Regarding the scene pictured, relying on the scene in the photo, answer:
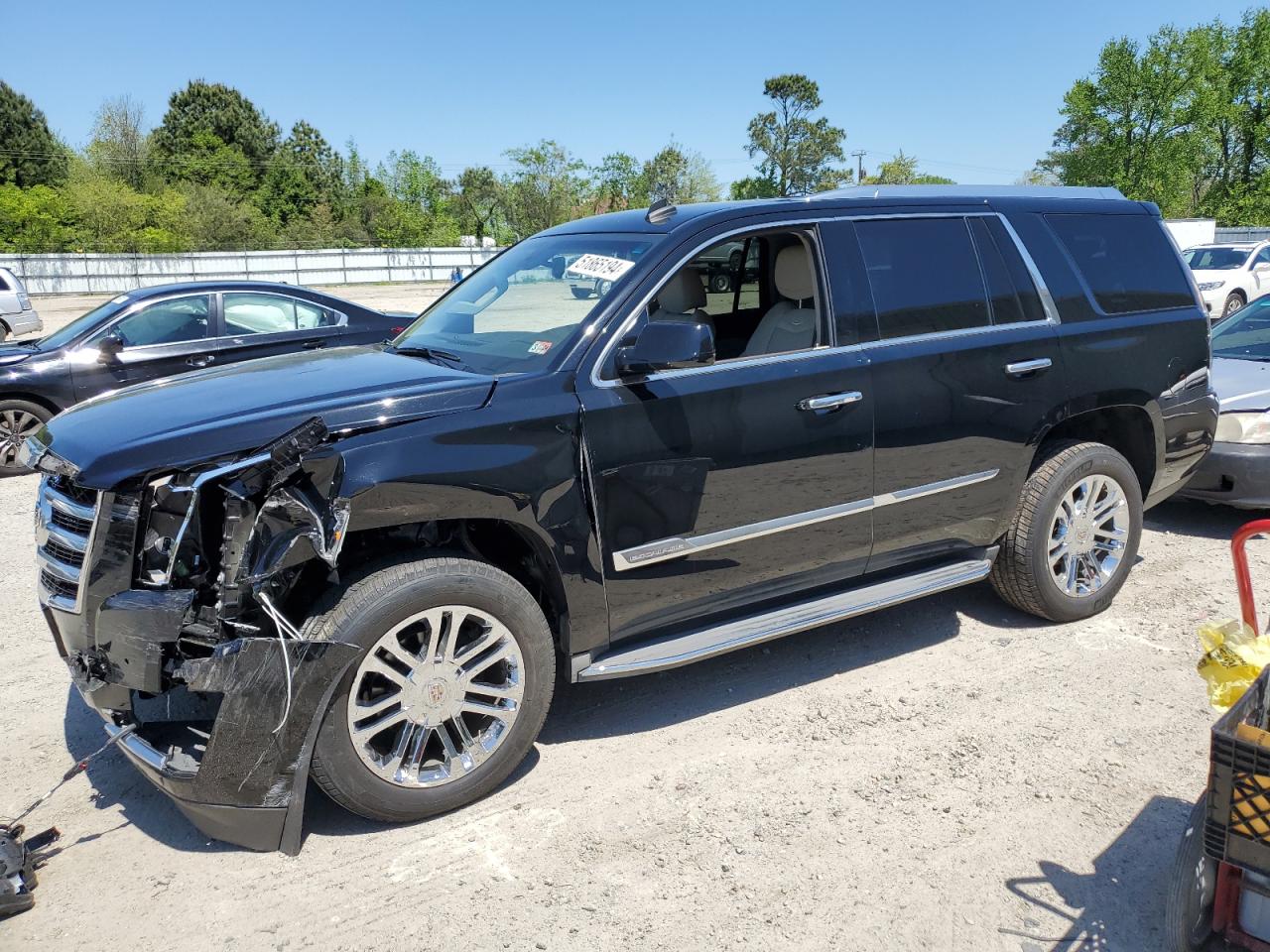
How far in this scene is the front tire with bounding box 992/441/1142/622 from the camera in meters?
4.65

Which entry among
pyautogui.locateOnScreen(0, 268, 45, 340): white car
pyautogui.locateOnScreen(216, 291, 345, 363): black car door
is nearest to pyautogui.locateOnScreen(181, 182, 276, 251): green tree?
pyautogui.locateOnScreen(0, 268, 45, 340): white car

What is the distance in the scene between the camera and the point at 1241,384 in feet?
21.6

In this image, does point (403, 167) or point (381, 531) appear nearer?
point (381, 531)

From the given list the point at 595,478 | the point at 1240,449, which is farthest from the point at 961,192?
the point at 1240,449

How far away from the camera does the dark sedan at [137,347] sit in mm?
8781

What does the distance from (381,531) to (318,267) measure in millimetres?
49334

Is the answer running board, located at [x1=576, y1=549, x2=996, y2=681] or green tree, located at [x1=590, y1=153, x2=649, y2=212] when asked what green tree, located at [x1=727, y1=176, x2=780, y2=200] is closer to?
green tree, located at [x1=590, y1=153, x2=649, y2=212]

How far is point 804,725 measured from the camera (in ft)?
13.0

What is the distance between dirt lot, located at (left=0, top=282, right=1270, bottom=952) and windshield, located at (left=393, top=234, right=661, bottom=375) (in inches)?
61.8

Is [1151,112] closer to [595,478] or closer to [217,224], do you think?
[217,224]

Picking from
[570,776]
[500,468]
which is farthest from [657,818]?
[500,468]

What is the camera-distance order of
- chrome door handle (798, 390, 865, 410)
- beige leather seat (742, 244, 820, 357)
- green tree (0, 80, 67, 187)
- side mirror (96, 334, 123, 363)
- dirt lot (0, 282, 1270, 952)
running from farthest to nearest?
green tree (0, 80, 67, 187) → side mirror (96, 334, 123, 363) → beige leather seat (742, 244, 820, 357) → chrome door handle (798, 390, 865, 410) → dirt lot (0, 282, 1270, 952)

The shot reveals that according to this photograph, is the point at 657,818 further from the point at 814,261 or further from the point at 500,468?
the point at 814,261

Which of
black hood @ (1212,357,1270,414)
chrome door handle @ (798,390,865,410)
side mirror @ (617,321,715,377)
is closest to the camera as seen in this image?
side mirror @ (617,321,715,377)
